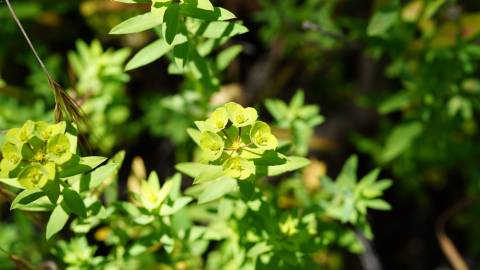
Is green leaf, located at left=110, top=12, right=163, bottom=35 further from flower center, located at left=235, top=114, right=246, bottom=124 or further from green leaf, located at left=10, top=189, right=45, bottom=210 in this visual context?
green leaf, located at left=10, top=189, right=45, bottom=210

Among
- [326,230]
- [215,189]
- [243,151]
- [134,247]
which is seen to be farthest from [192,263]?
[243,151]

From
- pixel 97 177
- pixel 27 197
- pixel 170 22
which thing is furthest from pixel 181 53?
pixel 27 197

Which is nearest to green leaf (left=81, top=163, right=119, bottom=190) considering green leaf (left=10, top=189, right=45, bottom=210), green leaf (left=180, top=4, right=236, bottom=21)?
green leaf (left=10, top=189, right=45, bottom=210)

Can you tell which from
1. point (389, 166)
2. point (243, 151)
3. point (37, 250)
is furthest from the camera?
point (389, 166)

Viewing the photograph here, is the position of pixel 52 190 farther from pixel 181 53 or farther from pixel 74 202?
pixel 181 53

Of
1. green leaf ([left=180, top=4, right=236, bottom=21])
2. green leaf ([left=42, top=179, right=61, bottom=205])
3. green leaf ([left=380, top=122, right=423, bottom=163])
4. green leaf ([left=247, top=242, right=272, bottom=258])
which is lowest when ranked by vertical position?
green leaf ([left=380, top=122, right=423, bottom=163])

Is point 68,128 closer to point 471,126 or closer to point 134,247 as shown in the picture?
point 134,247
